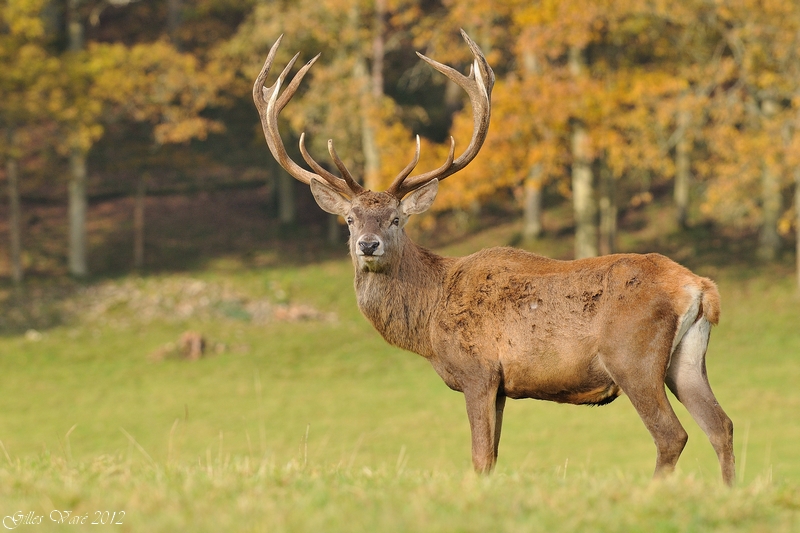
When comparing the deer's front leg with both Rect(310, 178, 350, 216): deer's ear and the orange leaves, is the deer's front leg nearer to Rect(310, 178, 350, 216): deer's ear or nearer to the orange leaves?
Rect(310, 178, 350, 216): deer's ear

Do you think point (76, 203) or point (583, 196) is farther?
point (76, 203)

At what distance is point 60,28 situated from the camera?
28.2 m

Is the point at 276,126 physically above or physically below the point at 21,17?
below

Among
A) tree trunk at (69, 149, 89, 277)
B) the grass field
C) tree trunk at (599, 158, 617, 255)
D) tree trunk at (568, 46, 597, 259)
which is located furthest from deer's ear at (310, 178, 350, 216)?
tree trunk at (69, 149, 89, 277)

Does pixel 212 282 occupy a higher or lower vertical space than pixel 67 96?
lower

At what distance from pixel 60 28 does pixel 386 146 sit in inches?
427

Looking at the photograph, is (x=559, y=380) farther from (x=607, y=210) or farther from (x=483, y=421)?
(x=607, y=210)

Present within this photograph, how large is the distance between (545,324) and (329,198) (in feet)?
6.84

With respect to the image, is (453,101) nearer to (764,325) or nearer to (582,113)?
(582,113)

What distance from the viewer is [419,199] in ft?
24.6

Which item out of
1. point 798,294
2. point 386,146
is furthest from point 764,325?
point 386,146

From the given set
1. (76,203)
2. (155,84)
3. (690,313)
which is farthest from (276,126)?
Answer: (76,203)

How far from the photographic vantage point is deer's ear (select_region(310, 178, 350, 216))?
7.50 metres

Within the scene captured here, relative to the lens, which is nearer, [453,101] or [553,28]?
[553,28]
